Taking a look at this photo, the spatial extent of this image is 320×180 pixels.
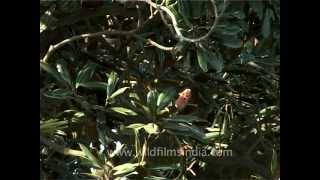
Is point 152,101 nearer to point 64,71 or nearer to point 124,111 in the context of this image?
point 124,111

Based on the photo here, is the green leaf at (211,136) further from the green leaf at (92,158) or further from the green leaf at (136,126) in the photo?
the green leaf at (92,158)

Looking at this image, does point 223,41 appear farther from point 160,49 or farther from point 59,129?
point 59,129

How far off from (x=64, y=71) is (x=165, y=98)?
341mm

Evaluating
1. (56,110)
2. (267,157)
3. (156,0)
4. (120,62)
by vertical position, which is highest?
(156,0)

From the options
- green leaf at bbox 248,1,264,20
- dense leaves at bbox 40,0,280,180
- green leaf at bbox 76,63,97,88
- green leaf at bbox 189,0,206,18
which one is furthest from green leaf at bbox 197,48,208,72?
green leaf at bbox 76,63,97,88

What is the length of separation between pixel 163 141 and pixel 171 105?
12 cm

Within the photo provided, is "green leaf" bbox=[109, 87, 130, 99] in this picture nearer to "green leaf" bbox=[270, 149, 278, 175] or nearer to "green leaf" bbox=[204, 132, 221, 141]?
"green leaf" bbox=[204, 132, 221, 141]

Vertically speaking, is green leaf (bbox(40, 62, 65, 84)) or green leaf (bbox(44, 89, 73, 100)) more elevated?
green leaf (bbox(40, 62, 65, 84))

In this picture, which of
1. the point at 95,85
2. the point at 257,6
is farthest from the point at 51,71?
the point at 257,6

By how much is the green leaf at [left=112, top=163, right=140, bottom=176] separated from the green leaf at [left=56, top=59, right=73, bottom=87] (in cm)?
31

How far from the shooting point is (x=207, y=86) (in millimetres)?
1643

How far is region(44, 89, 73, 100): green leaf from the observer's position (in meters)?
1.58

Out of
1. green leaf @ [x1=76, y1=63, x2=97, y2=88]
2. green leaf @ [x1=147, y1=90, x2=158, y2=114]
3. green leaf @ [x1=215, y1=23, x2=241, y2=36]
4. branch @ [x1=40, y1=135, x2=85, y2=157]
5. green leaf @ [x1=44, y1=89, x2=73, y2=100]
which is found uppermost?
green leaf @ [x1=215, y1=23, x2=241, y2=36]
